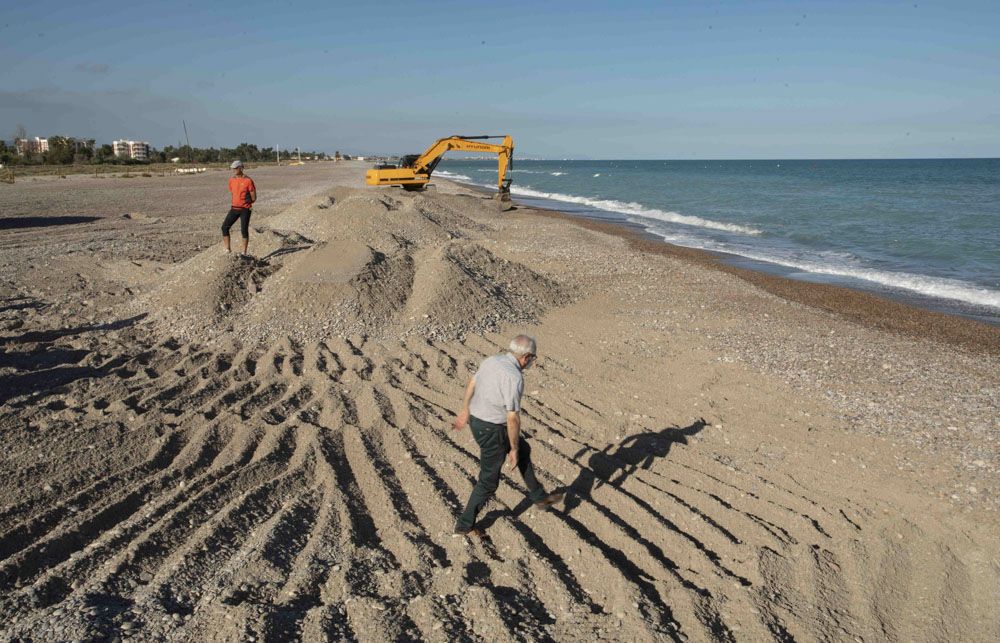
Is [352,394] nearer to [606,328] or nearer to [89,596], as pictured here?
[89,596]

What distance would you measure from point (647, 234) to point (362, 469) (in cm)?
2356

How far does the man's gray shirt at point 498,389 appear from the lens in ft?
15.1

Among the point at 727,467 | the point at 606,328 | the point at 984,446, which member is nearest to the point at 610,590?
the point at 727,467

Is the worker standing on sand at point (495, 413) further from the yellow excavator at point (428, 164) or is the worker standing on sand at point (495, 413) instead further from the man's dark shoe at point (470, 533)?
the yellow excavator at point (428, 164)

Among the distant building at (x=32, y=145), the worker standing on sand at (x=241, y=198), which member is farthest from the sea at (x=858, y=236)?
the distant building at (x=32, y=145)

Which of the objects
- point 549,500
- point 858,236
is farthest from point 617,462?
point 858,236

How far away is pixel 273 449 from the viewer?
6.02m

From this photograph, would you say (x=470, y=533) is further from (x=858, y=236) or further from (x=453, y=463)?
(x=858, y=236)

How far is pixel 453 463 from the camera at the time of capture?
6.02 metres

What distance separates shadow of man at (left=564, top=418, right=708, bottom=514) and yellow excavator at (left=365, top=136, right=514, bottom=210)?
22.6 meters

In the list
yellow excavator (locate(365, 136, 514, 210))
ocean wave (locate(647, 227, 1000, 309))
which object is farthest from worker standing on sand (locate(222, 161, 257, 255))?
yellow excavator (locate(365, 136, 514, 210))

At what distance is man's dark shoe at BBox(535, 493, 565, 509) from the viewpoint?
5.12 m

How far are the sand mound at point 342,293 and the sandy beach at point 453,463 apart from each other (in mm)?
58

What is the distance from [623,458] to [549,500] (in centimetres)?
140
